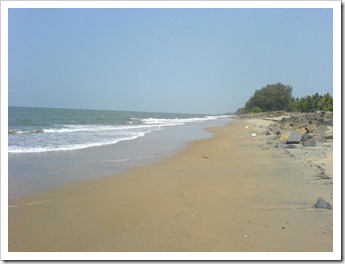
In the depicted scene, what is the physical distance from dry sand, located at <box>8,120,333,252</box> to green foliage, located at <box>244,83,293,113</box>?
8177cm

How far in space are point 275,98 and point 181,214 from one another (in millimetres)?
86075

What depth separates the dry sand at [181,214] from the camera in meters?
4.08

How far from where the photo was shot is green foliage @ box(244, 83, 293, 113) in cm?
8669

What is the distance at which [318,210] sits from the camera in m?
5.05

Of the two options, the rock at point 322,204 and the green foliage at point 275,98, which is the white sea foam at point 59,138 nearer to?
the rock at point 322,204

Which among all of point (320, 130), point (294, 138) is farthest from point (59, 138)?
point (320, 130)

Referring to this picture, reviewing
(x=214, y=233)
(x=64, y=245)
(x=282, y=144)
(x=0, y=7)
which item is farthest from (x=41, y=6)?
(x=282, y=144)

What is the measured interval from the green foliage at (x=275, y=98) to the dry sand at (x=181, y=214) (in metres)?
81.8

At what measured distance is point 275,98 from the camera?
86688 mm

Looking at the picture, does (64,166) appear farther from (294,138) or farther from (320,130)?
(320,130)

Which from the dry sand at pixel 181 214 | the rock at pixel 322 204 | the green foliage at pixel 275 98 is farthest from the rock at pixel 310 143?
the green foliage at pixel 275 98

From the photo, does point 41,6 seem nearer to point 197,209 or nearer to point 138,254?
point 138,254

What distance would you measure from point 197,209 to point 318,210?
177 cm

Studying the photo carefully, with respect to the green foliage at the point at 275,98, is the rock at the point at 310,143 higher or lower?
lower
